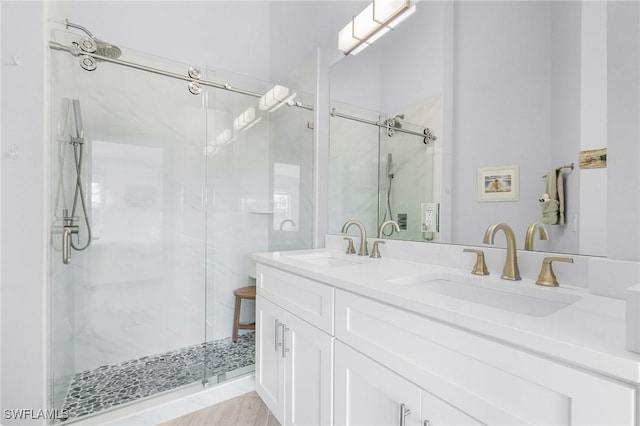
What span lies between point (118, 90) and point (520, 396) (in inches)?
103

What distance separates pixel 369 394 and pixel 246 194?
190cm

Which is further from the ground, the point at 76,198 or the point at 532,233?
the point at 76,198

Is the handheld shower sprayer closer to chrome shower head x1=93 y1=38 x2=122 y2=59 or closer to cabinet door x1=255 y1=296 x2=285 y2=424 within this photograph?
chrome shower head x1=93 y1=38 x2=122 y2=59

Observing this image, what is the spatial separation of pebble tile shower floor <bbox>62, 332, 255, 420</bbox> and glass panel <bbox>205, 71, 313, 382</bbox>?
0.02 metres

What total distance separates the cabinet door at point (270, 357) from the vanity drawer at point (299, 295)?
67mm

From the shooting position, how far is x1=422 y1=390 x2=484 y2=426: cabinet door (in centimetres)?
65

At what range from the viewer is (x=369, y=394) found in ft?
2.96

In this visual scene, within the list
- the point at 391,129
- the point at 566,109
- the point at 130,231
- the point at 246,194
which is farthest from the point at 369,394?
the point at 130,231

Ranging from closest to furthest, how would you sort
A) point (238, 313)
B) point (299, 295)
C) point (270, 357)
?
1. point (299, 295)
2. point (270, 357)
3. point (238, 313)

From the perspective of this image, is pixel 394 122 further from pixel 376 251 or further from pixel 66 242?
pixel 66 242

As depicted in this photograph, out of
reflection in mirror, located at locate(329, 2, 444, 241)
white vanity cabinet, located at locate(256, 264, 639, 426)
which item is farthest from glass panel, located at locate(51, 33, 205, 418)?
reflection in mirror, located at locate(329, 2, 444, 241)

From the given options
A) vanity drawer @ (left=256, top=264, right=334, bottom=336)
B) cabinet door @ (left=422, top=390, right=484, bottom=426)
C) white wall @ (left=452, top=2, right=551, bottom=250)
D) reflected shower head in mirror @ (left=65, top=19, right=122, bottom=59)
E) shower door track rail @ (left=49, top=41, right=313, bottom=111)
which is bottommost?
cabinet door @ (left=422, top=390, right=484, bottom=426)

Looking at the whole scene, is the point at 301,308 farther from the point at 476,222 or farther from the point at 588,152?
the point at 588,152

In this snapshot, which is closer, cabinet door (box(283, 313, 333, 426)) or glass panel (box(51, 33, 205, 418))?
cabinet door (box(283, 313, 333, 426))
